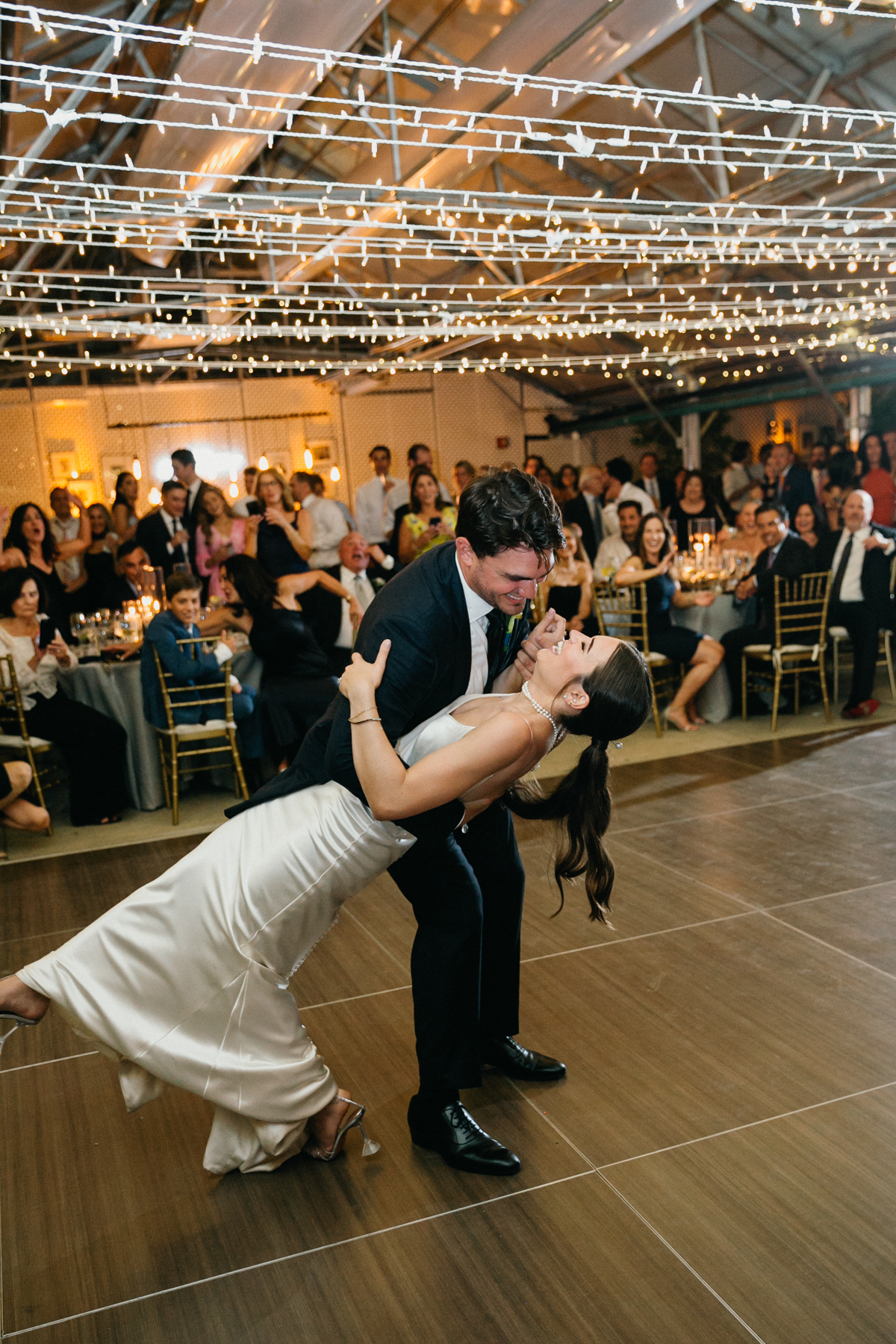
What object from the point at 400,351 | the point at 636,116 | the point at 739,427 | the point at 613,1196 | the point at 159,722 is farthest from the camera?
the point at 739,427

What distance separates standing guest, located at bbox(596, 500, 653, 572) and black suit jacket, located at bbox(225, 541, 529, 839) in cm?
505

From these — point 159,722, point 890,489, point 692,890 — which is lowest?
point 692,890

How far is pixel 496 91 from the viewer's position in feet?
19.3

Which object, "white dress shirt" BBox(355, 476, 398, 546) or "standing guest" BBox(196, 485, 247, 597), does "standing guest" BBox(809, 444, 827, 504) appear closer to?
"white dress shirt" BBox(355, 476, 398, 546)

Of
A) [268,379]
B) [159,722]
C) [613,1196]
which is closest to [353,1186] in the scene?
[613,1196]

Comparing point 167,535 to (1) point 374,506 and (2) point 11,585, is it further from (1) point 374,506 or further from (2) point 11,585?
(1) point 374,506

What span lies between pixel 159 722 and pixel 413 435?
1133cm

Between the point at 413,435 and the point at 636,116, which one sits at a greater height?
the point at 636,116

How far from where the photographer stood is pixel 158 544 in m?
7.44

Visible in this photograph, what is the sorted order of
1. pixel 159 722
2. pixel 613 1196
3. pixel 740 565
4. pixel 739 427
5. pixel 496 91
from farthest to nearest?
1. pixel 739 427
2. pixel 740 565
3. pixel 496 91
4. pixel 159 722
5. pixel 613 1196

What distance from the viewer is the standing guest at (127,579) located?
6652mm

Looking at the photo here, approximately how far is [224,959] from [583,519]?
7.27 m

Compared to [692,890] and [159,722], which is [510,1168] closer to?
[692,890]

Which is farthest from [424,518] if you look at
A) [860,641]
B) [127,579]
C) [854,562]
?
[860,641]
